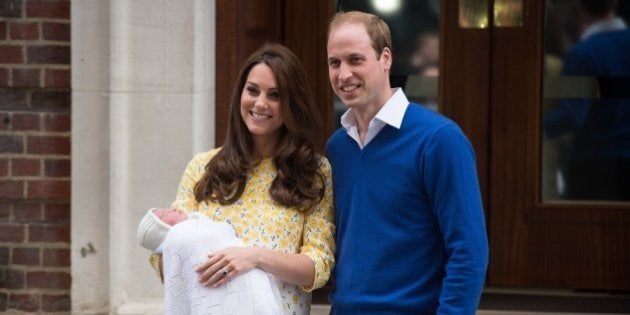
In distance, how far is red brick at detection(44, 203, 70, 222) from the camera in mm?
5555

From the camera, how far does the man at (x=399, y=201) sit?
131 inches

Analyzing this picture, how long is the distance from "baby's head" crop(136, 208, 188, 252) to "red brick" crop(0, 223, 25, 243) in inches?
85.4

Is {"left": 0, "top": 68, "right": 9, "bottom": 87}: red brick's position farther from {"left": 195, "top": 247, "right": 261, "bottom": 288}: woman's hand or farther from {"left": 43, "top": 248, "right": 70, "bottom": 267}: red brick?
{"left": 195, "top": 247, "right": 261, "bottom": 288}: woman's hand

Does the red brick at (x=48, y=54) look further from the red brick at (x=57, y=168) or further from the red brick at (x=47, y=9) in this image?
the red brick at (x=57, y=168)

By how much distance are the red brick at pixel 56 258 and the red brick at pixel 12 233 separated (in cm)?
13

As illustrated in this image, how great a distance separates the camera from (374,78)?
3.47 m

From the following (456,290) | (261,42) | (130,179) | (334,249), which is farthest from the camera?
(261,42)

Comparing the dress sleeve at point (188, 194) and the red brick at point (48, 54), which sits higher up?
the red brick at point (48, 54)

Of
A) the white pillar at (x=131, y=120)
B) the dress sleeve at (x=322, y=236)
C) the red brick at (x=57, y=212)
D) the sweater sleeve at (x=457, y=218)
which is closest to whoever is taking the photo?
the sweater sleeve at (x=457, y=218)

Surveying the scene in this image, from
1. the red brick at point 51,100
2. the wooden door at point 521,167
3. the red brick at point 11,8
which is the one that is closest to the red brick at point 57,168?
the red brick at point 51,100

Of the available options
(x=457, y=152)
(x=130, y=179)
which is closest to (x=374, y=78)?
(x=457, y=152)

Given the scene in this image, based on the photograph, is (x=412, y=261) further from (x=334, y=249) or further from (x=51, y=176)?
(x=51, y=176)

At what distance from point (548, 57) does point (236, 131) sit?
8.69 ft

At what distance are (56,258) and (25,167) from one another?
418mm
